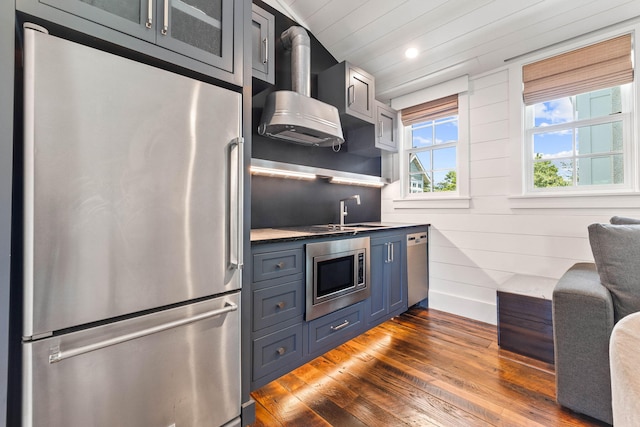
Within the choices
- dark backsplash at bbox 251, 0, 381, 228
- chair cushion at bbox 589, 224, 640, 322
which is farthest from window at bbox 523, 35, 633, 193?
dark backsplash at bbox 251, 0, 381, 228

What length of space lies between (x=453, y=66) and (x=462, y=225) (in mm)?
1618

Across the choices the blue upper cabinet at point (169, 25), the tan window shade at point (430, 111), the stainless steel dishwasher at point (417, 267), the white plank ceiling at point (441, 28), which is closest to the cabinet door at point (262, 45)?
the blue upper cabinet at point (169, 25)

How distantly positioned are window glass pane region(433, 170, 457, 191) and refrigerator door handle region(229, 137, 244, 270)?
2.54 m

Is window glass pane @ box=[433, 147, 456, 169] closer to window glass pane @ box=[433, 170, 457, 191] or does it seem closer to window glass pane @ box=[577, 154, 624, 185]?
window glass pane @ box=[433, 170, 457, 191]

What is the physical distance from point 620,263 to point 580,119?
155cm

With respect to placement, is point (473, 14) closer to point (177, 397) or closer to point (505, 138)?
point (505, 138)

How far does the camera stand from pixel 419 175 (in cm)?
349

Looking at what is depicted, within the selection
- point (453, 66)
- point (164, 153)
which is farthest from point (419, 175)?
point (164, 153)

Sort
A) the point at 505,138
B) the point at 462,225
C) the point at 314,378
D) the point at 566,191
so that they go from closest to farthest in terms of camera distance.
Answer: the point at 314,378 → the point at 566,191 → the point at 505,138 → the point at 462,225

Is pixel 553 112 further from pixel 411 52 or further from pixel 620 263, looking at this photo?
pixel 620 263

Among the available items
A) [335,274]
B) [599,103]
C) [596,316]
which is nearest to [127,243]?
[335,274]

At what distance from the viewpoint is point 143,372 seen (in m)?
1.18

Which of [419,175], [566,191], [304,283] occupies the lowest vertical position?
[304,283]

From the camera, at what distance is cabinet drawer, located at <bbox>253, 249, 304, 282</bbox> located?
1.69m
